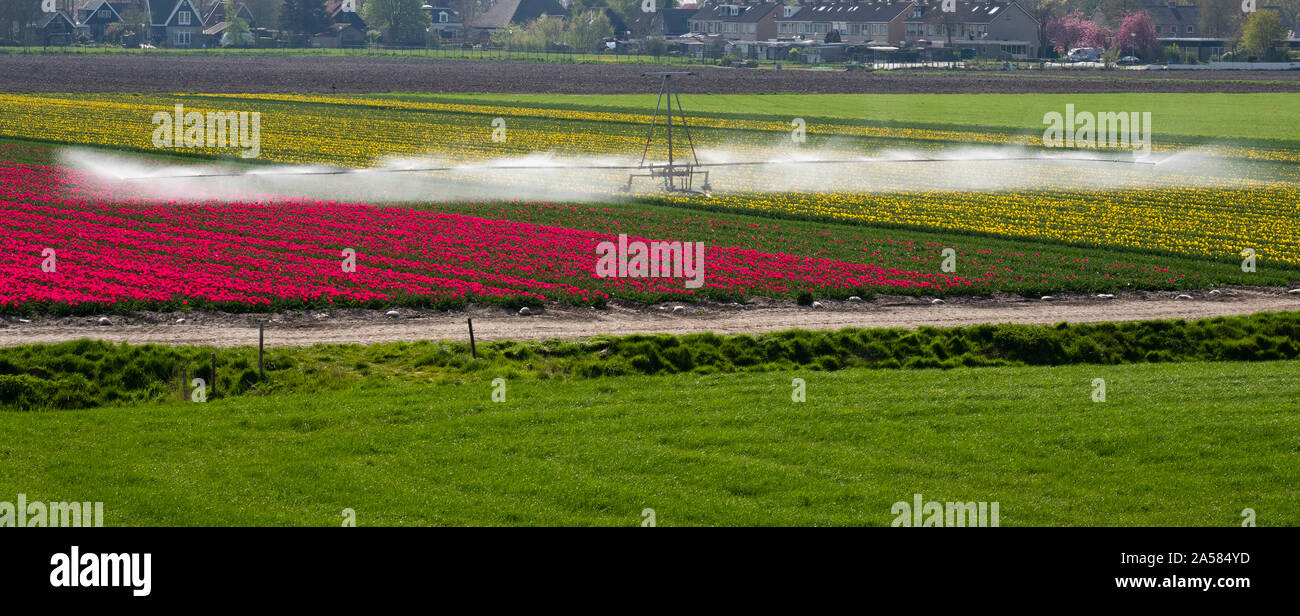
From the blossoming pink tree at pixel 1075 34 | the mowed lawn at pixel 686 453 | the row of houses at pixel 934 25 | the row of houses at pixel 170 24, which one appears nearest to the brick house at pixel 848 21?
the row of houses at pixel 934 25

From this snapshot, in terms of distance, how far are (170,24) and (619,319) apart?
177m

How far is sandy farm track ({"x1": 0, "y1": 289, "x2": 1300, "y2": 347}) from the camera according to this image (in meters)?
25.9

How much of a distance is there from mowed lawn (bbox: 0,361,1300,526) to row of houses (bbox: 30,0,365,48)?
554 feet

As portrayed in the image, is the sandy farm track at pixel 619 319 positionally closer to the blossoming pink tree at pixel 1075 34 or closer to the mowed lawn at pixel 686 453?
the mowed lawn at pixel 686 453

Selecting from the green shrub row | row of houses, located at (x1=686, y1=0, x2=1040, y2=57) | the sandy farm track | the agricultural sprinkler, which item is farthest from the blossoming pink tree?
the green shrub row

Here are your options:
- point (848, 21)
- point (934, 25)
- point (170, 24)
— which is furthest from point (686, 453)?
point (170, 24)

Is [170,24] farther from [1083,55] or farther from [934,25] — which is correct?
[1083,55]

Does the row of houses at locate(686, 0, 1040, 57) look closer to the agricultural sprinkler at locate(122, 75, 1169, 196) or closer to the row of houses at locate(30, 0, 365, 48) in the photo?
the row of houses at locate(30, 0, 365, 48)

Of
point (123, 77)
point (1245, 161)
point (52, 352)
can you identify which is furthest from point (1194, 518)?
point (123, 77)

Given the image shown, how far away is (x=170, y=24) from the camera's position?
188 meters

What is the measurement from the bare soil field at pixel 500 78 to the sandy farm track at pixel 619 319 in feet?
235

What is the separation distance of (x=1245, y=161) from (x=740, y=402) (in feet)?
166

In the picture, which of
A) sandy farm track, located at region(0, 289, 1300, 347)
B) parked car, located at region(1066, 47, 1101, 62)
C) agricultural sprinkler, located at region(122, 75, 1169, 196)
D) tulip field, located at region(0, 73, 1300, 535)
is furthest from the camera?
parked car, located at region(1066, 47, 1101, 62)

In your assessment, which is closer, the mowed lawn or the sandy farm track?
the mowed lawn
